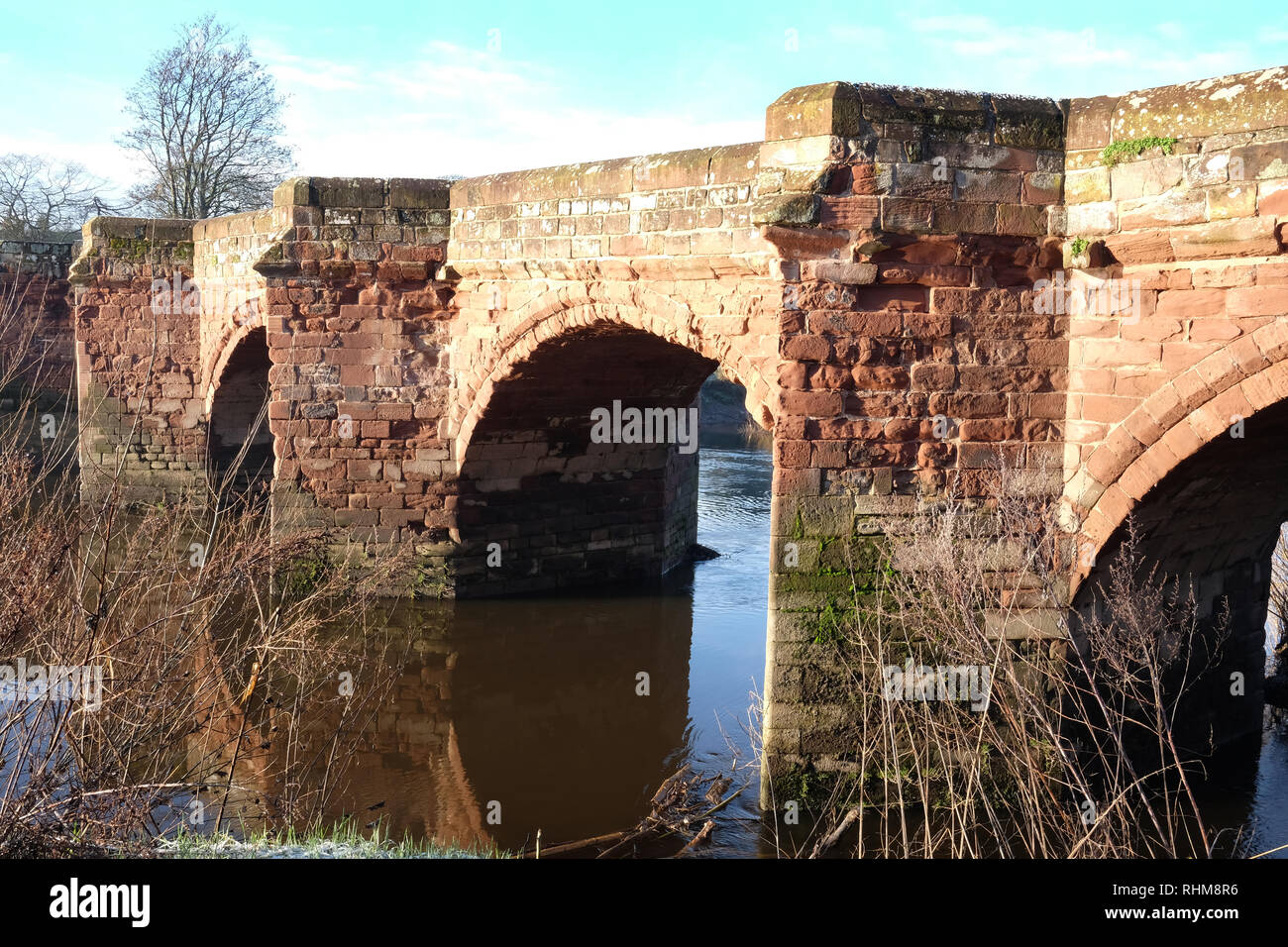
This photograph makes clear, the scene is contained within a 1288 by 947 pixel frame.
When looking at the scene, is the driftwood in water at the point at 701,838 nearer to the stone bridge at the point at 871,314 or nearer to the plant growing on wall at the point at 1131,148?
the stone bridge at the point at 871,314

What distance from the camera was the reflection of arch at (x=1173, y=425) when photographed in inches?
189

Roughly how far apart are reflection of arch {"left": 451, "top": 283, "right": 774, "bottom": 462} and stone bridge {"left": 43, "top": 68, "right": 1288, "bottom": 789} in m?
0.02

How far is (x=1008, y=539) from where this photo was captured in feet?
18.4

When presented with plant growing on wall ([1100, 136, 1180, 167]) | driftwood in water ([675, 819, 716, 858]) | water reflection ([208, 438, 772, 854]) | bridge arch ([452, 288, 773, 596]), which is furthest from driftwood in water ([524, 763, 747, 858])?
plant growing on wall ([1100, 136, 1180, 167])

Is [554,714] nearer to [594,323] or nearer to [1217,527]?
[594,323]

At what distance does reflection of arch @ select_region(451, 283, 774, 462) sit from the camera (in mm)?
6852

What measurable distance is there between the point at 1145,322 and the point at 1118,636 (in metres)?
1.46

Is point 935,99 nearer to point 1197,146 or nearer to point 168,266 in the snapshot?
point 1197,146

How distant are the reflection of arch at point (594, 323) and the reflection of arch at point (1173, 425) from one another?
68.1 inches

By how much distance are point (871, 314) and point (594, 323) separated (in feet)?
8.84

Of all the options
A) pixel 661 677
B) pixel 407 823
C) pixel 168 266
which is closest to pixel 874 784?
pixel 407 823

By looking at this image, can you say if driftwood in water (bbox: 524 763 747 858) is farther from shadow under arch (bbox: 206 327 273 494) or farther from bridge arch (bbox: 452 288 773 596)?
shadow under arch (bbox: 206 327 273 494)

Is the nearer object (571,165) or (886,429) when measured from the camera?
(886,429)

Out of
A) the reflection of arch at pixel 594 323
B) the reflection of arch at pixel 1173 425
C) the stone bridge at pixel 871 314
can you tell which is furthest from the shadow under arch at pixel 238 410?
the reflection of arch at pixel 1173 425
